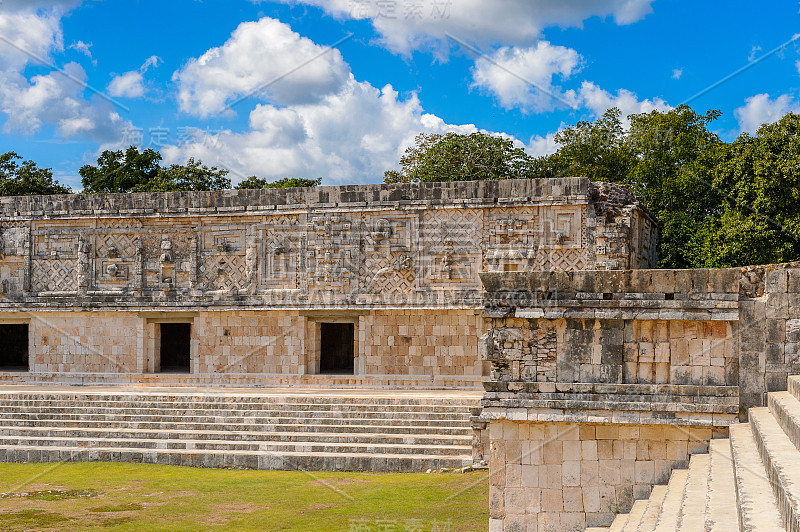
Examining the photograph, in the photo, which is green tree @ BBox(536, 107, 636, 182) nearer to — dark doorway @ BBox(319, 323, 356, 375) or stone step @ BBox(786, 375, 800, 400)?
dark doorway @ BBox(319, 323, 356, 375)

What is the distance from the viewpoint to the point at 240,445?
555 inches

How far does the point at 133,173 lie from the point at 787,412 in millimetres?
32797

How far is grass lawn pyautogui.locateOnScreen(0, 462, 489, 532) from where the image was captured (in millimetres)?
9477

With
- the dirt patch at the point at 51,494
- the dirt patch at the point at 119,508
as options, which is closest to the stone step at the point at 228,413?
the dirt patch at the point at 51,494

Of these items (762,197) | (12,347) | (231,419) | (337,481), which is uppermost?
(762,197)

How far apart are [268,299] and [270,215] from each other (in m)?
2.08

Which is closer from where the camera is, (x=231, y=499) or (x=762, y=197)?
(x=231, y=499)

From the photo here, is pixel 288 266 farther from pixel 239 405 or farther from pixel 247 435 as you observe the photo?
pixel 247 435

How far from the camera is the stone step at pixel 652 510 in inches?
274

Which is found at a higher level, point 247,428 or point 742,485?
point 742,485

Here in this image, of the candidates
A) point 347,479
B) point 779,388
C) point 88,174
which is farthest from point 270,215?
point 88,174

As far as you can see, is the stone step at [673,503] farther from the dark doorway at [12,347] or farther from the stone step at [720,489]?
the dark doorway at [12,347]

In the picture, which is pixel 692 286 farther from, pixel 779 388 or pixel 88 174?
pixel 88 174

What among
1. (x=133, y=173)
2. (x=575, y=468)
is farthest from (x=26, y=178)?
(x=575, y=468)
